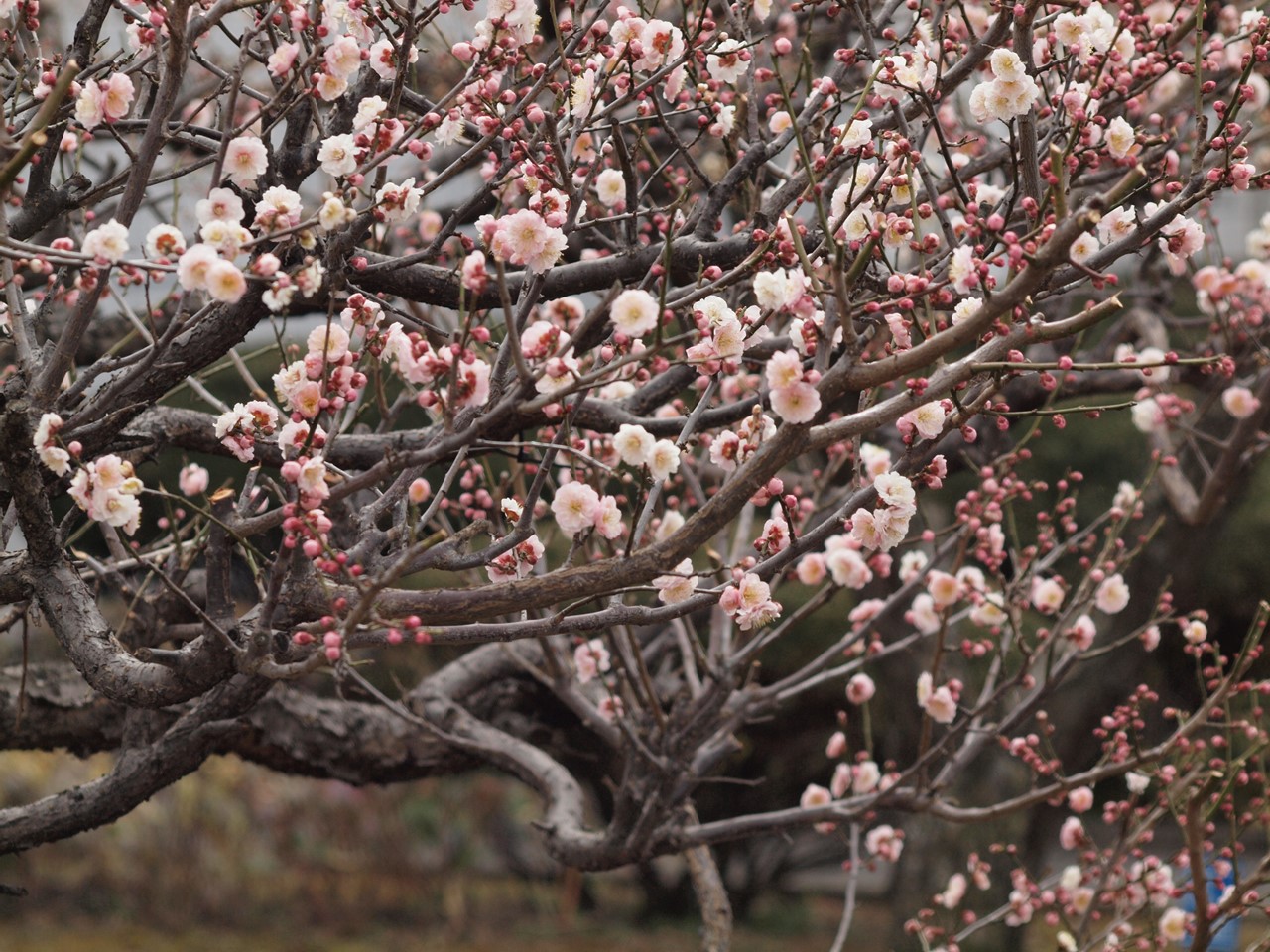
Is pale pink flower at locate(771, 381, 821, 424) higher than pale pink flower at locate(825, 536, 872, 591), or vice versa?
pale pink flower at locate(771, 381, 821, 424)

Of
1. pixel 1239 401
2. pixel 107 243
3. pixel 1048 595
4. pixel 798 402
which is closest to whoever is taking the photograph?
pixel 798 402

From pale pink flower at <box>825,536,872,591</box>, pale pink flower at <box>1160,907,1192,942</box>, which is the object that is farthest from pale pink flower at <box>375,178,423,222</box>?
pale pink flower at <box>1160,907,1192,942</box>

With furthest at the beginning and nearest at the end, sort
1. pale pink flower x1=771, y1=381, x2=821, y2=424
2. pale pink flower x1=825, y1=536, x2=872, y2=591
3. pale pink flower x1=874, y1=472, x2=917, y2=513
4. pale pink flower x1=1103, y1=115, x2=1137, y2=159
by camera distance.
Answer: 1. pale pink flower x1=825, y1=536, x2=872, y2=591
2. pale pink flower x1=1103, y1=115, x2=1137, y2=159
3. pale pink flower x1=874, y1=472, x2=917, y2=513
4. pale pink flower x1=771, y1=381, x2=821, y2=424

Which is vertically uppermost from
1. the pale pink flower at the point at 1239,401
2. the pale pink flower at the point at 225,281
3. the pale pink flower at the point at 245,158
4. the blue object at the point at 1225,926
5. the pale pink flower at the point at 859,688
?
the pale pink flower at the point at 245,158

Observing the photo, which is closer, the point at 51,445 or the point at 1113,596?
the point at 51,445

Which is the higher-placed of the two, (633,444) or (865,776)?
(633,444)

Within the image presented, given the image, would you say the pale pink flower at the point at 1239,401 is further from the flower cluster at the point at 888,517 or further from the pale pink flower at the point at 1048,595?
the flower cluster at the point at 888,517

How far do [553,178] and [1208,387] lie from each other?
3647mm

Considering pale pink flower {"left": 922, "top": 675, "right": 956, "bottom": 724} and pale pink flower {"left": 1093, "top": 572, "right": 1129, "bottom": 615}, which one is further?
pale pink flower {"left": 1093, "top": 572, "right": 1129, "bottom": 615}

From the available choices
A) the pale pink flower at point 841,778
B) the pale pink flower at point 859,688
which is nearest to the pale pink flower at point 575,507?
the pale pink flower at point 859,688

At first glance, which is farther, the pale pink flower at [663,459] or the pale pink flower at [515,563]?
the pale pink flower at [515,563]

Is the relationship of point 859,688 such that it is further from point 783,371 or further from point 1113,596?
point 783,371

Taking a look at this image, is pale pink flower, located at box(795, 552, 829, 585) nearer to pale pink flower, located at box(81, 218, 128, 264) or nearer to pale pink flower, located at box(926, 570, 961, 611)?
pale pink flower, located at box(926, 570, 961, 611)

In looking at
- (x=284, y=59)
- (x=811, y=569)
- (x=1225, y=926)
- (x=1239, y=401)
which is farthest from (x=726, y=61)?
(x=1225, y=926)
